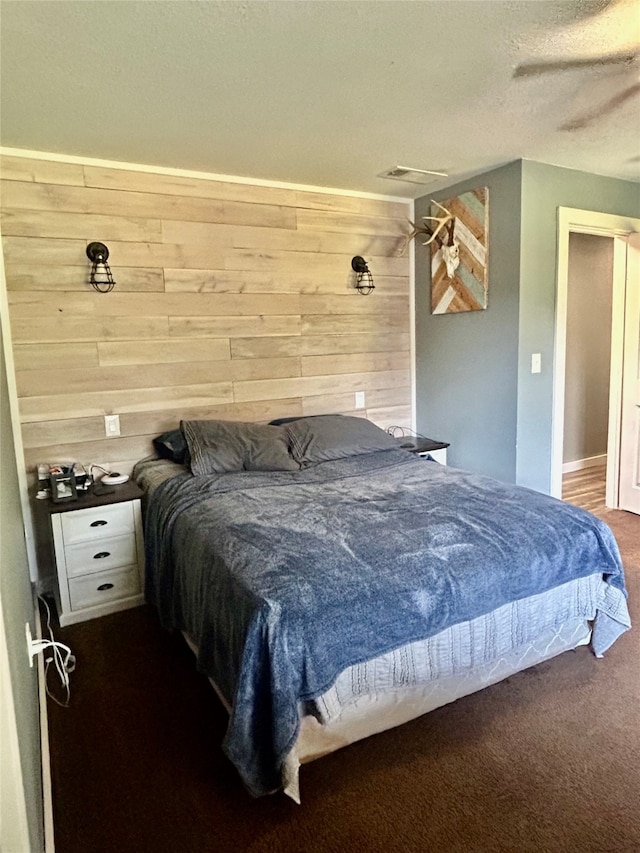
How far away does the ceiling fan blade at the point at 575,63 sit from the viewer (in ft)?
6.72

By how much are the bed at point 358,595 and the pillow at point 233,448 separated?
193mm

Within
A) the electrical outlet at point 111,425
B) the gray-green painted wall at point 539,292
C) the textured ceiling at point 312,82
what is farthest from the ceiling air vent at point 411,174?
the electrical outlet at point 111,425

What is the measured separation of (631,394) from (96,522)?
3.74 m

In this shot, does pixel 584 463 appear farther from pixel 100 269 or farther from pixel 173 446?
pixel 100 269

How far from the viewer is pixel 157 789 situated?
1.73 m

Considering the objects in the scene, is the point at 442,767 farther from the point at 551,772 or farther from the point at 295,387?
the point at 295,387

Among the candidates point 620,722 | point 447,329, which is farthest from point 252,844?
point 447,329

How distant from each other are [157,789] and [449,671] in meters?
1.02

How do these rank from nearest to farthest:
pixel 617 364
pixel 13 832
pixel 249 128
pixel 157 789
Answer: pixel 13 832 < pixel 157 789 < pixel 249 128 < pixel 617 364

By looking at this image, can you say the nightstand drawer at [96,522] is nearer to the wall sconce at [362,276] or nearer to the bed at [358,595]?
the bed at [358,595]

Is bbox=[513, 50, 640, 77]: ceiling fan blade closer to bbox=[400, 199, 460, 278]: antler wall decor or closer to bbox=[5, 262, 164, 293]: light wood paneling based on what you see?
bbox=[400, 199, 460, 278]: antler wall decor

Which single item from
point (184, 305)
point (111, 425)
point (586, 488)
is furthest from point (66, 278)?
point (586, 488)

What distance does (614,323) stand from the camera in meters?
4.12

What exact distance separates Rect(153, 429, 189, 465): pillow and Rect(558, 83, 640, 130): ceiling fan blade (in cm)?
259
